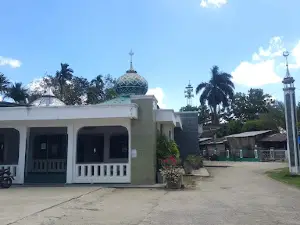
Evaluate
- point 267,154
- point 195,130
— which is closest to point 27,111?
point 195,130

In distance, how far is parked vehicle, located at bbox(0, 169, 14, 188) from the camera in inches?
527

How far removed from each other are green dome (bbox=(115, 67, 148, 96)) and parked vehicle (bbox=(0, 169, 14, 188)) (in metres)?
7.60

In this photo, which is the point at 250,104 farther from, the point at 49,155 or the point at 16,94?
the point at 49,155

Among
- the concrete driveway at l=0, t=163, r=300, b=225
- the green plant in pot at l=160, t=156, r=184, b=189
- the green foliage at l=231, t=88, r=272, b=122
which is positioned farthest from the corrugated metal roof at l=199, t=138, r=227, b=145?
the concrete driveway at l=0, t=163, r=300, b=225

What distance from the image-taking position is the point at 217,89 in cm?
5434

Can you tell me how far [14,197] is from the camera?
10.6 m

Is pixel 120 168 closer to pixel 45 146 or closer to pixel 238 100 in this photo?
pixel 45 146

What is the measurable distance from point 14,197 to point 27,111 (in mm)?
4605

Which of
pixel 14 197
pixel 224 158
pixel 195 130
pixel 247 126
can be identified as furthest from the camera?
pixel 247 126

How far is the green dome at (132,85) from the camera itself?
1878 centimetres

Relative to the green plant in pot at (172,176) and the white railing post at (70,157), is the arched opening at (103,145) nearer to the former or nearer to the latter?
the white railing post at (70,157)

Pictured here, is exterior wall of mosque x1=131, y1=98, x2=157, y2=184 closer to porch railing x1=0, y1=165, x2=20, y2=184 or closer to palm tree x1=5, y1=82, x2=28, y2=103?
porch railing x1=0, y1=165, x2=20, y2=184

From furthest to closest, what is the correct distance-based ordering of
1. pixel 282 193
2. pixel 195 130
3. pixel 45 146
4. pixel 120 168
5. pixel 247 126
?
1. pixel 247 126
2. pixel 195 130
3. pixel 45 146
4. pixel 120 168
5. pixel 282 193

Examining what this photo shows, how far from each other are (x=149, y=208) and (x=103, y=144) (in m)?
9.78
